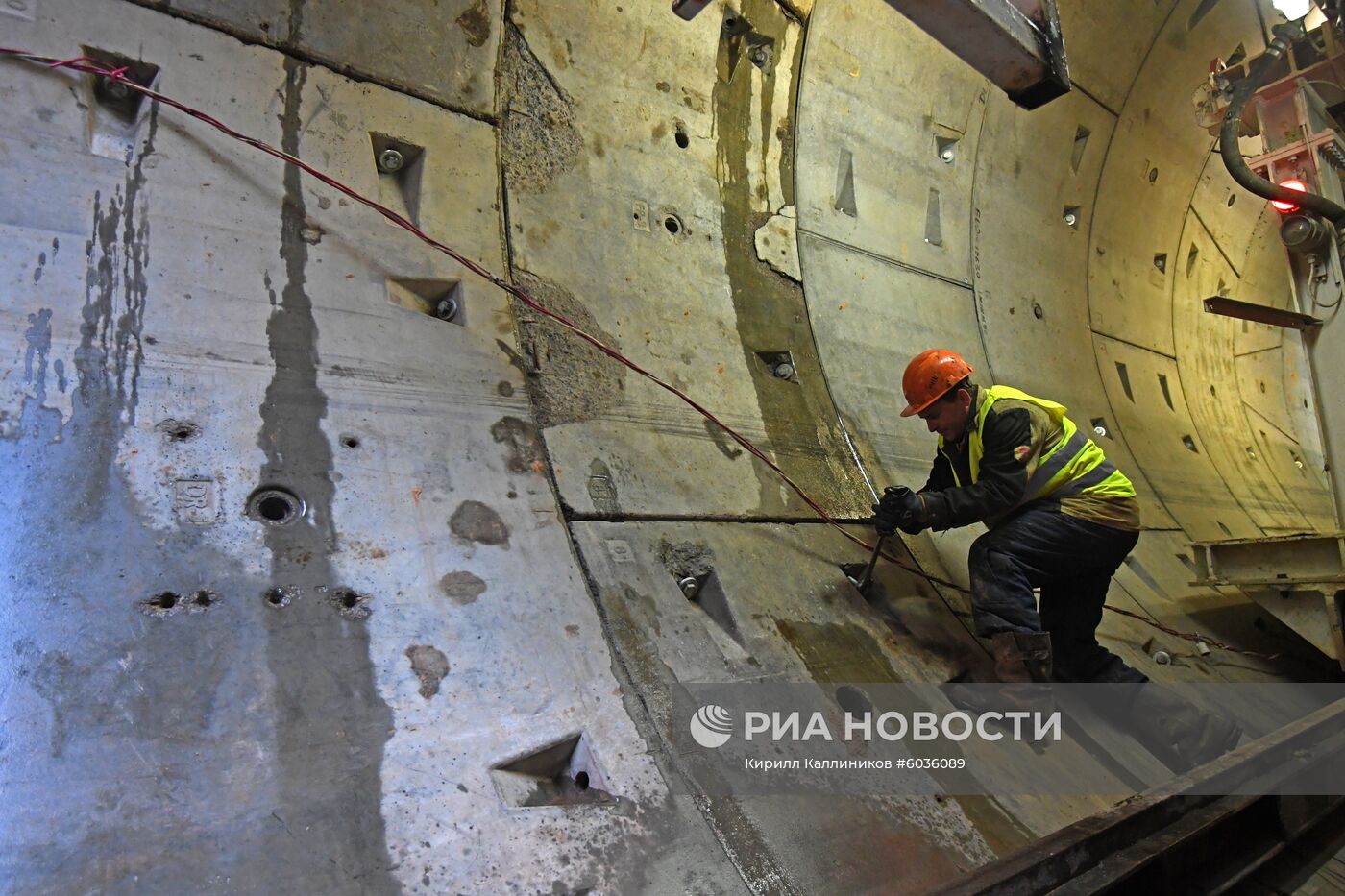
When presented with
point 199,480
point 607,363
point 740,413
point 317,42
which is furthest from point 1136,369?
point 199,480

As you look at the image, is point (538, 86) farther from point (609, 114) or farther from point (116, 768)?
point (116, 768)

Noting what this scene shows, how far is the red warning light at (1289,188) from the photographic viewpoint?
4.16m

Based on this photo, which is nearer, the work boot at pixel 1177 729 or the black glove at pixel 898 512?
the black glove at pixel 898 512

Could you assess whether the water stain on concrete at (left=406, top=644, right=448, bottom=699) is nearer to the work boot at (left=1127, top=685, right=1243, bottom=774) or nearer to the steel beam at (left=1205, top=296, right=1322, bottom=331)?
the work boot at (left=1127, top=685, right=1243, bottom=774)

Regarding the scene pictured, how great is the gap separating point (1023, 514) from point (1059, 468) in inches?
7.8

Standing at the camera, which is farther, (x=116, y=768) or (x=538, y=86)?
(x=538, y=86)

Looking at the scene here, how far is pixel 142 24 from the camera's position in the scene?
227 cm

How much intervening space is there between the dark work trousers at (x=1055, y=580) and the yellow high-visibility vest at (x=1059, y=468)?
7 centimetres

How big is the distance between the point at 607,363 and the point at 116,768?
1.70 metres

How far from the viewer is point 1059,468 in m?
3.08

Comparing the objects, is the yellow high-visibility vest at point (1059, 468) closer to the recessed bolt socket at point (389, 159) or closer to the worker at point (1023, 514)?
the worker at point (1023, 514)

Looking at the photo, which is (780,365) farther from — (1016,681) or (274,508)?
(274,508)

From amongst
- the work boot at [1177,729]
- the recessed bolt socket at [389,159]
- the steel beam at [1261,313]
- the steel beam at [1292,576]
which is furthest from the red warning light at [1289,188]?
the recessed bolt socket at [389,159]

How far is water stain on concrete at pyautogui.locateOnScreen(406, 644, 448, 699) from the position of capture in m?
1.88
